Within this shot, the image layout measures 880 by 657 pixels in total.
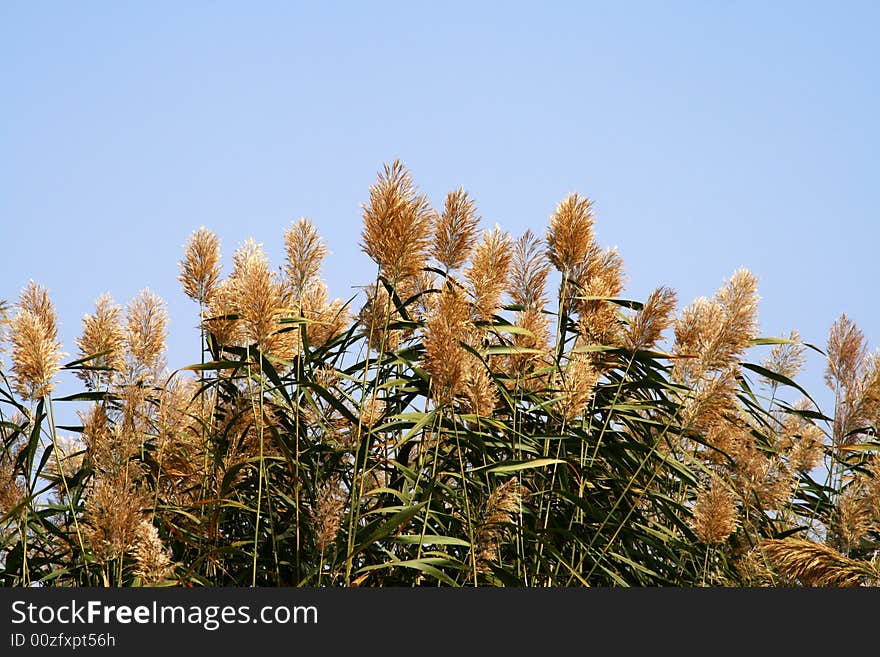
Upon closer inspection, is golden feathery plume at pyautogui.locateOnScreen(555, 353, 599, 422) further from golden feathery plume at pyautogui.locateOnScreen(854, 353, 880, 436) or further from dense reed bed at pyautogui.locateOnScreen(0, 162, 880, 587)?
golden feathery plume at pyautogui.locateOnScreen(854, 353, 880, 436)

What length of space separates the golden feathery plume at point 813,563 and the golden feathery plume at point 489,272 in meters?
1.20

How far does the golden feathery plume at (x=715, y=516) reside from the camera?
2.95 metres

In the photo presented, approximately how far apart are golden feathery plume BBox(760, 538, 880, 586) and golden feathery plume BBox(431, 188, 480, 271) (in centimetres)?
139

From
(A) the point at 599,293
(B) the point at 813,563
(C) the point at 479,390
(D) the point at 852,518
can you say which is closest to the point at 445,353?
(C) the point at 479,390

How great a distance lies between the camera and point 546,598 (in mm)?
2652

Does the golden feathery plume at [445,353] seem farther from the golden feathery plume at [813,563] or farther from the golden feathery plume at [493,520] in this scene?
the golden feathery plume at [813,563]

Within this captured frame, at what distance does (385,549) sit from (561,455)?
26.9 inches

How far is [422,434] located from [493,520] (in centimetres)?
47

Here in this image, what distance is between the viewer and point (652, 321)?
3.31 m

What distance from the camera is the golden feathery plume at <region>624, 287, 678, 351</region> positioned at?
329cm

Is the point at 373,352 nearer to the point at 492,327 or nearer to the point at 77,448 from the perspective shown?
the point at 492,327

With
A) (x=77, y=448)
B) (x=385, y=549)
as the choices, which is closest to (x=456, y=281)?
(x=385, y=549)

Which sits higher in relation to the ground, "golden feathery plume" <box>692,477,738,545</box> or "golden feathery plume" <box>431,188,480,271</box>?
"golden feathery plume" <box>431,188,480,271</box>

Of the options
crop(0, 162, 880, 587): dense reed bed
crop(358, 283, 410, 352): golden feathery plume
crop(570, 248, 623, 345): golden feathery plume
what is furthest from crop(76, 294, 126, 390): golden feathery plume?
crop(570, 248, 623, 345): golden feathery plume
